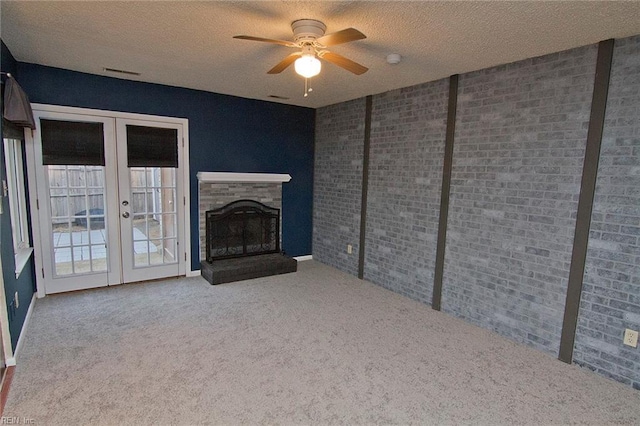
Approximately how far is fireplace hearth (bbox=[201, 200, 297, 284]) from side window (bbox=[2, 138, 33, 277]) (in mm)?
1871

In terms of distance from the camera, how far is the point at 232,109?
4.79 m

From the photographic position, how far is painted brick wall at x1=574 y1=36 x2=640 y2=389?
7.88 feet

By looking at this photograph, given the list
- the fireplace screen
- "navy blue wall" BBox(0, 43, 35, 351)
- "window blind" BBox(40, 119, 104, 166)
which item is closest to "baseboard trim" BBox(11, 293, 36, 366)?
"navy blue wall" BBox(0, 43, 35, 351)

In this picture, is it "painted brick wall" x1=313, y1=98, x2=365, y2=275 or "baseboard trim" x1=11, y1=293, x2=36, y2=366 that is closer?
"baseboard trim" x1=11, y1=293, x2=36, y2=366

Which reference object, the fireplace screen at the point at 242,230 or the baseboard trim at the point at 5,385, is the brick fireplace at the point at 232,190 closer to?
the fireplace screen at the point at 242,230

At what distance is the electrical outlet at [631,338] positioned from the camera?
8.04ft

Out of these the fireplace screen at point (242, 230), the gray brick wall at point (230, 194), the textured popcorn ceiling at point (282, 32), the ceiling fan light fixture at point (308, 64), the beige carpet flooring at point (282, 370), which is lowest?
the beige carpet flooring at point (282, 370)

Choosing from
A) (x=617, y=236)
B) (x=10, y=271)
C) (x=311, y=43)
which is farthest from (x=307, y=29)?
(x=10, y=271)

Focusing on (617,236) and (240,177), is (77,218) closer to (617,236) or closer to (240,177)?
(240,177)

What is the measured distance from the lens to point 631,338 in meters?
2.47

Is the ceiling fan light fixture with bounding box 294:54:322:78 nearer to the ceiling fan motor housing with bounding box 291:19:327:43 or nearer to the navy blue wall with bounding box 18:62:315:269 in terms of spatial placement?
the ceiling fan motor housing with bounding box 291:19:327:43

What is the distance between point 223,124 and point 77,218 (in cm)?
209

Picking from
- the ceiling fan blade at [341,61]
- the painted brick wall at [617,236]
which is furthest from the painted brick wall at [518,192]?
the ceiling fan blade at [341,61]

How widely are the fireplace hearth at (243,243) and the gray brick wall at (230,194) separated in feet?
0.21
